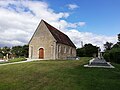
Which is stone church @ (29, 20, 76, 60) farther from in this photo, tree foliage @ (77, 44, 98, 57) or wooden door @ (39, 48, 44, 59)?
tree foliage @ (77, 44, 98, 57)

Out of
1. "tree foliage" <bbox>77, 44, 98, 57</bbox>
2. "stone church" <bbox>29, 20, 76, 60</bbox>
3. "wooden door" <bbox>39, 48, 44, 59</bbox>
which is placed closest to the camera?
"stone church" <bbox>29, 20, 76, 60</bbox>

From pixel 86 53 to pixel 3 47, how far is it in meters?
30.0

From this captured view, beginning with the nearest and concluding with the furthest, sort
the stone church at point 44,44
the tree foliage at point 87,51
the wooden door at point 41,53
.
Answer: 1. the stone church at point 44,44
2. the wooden door at point 41,53
3. the tree foliage at point 87,51

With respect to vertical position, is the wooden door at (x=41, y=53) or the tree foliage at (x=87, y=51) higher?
the tree foliage at (x=87, y=51)

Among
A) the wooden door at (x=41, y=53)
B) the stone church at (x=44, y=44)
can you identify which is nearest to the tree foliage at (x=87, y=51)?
the stone church at (x=44, y=44)

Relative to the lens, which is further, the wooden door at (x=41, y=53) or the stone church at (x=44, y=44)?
the wooden door at (x=41, y=53)

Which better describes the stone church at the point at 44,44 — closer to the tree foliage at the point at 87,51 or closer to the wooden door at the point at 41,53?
the wooden door at the point at 41,53

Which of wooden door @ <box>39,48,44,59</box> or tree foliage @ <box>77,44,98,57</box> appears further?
tree foliage @ <box>77,44,98,57</box>

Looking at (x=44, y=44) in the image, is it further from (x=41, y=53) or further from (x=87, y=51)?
(x=87, y=51)

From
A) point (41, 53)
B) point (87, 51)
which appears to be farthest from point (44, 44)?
point (87, 51)

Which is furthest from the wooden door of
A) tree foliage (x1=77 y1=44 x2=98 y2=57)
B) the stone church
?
tree foliage (x1=77 y1=44 x2=98 y2=57)

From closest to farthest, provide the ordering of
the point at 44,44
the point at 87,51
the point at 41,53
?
1. the point at 44,44
2. the point at 41,53
3. the point at 87,51

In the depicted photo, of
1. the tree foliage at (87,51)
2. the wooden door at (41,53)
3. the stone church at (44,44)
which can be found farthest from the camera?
the tree foliage at (87,51)

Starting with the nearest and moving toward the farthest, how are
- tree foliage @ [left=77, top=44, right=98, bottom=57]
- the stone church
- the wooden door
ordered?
the stone church < the wooden door < tree foliage @ [left=77, top=44, right=98, bottom=57]
